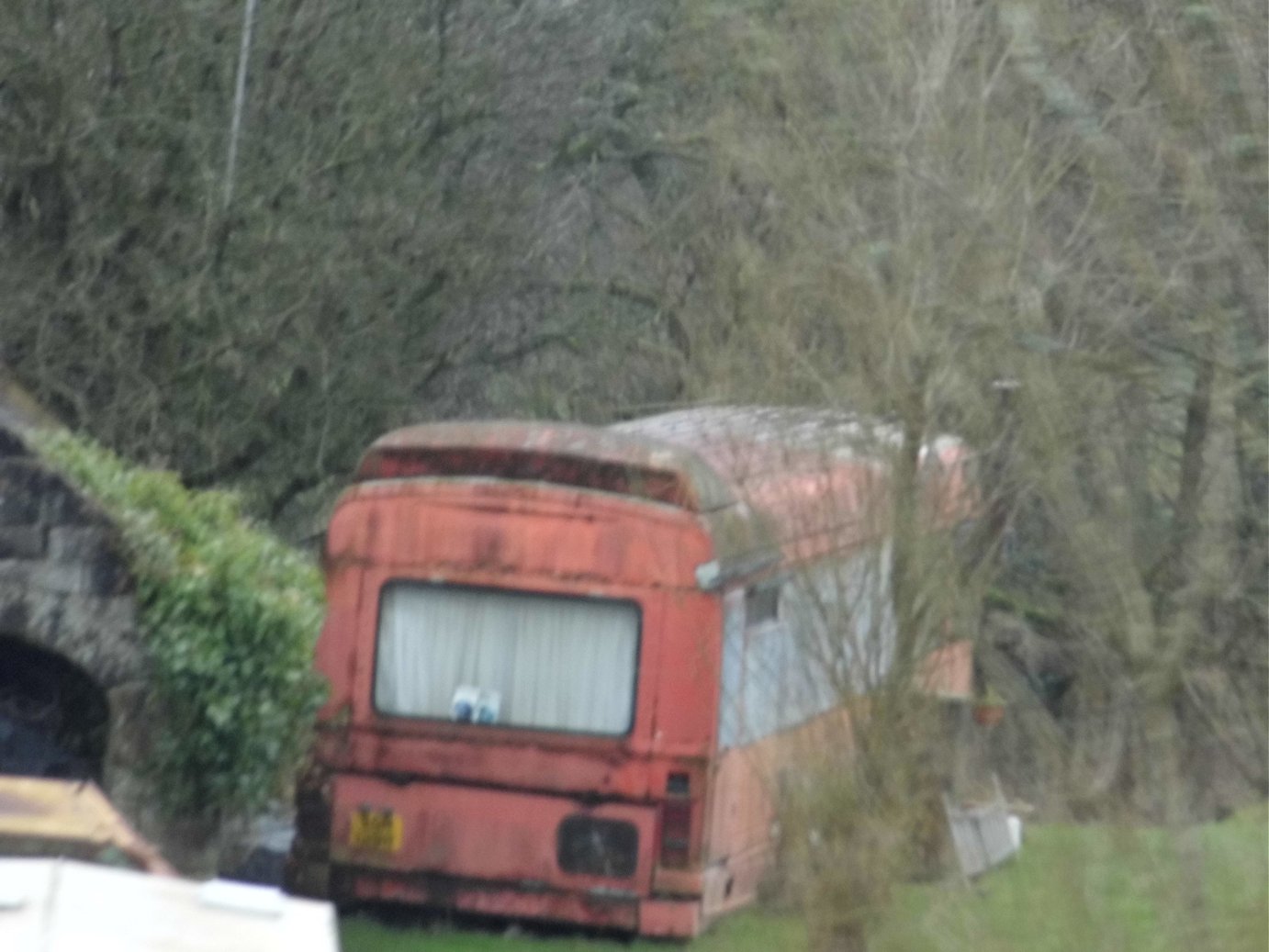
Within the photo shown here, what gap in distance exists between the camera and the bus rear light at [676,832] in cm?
1234

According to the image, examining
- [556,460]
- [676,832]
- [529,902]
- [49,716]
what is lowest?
[529,902]

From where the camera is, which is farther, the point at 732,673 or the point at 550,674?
the point at 550,674

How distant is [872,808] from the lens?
9344mm

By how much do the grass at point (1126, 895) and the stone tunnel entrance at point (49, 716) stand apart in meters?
6.24

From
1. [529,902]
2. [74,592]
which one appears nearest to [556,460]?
[529,902]

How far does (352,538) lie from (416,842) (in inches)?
69.9

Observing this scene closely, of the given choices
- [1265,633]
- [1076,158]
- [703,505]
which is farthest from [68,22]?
[1265,633]

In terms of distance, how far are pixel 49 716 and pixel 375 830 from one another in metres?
2.17

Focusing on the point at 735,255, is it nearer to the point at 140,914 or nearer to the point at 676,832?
the point at 676,832

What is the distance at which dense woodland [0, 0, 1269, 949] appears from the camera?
484 cm

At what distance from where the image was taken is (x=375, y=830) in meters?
12.9

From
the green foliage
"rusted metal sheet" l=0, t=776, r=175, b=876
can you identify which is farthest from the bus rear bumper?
"rusted metal sheet" l=0, t=776, r=175, b=876

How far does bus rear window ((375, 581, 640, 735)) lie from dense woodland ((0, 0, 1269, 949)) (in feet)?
4.97

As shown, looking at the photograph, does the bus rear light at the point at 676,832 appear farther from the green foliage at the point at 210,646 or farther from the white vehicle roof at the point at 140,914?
the white vehicle roof at the point at 140,914
